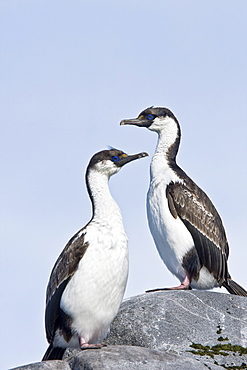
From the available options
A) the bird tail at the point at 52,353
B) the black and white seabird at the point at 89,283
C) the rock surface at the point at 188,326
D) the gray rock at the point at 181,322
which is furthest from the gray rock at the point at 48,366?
the gray rock at the point at 181,322

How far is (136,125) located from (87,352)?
587 cm

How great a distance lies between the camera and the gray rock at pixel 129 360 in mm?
10156

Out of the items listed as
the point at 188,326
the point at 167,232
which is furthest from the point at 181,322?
the point at 167,232

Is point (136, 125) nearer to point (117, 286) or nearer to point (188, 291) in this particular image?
point (188, 291)

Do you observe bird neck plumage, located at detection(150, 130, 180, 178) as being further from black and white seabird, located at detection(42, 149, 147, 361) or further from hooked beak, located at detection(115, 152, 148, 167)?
black and white seabird, located at detection(42, 149, 147, 361)

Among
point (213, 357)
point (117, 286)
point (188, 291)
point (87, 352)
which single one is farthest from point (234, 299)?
point (87, 352)

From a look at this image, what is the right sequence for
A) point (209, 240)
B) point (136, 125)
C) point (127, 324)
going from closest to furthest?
1. point (127, 324)
2. point (209, 240)
3. point (136, 125)

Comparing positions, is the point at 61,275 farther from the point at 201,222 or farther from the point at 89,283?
the point at 201,222

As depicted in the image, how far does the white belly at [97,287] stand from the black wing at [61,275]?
112mm

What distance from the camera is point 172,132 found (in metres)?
15.4

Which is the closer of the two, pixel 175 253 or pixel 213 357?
pixel 213 357

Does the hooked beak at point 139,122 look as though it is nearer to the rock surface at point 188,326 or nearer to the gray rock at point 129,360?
the rock surface at point 188,326

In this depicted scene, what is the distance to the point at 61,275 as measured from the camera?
1177cm

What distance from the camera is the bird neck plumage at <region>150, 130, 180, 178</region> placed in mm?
14812
